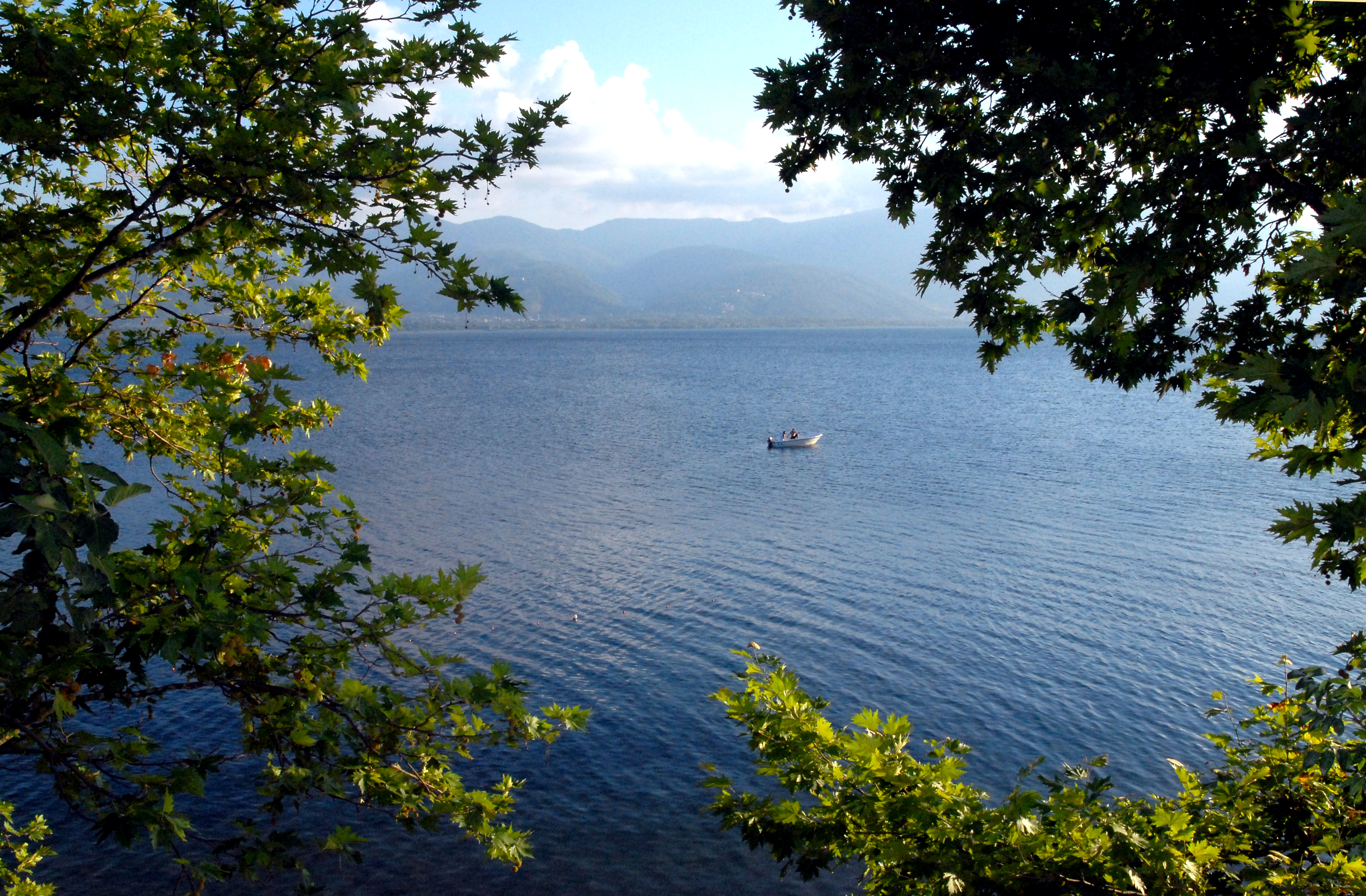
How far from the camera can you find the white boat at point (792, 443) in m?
70.4

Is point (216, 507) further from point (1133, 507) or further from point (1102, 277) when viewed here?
point (1133, 507)

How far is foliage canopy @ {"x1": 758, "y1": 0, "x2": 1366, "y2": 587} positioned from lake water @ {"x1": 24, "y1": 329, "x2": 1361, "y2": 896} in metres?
15.7

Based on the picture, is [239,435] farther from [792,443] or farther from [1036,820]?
[792,443]

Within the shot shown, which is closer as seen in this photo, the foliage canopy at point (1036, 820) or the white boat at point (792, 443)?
the foliage canopy at point (1036, 820)

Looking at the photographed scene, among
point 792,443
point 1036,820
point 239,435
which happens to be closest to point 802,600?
point 1036,820

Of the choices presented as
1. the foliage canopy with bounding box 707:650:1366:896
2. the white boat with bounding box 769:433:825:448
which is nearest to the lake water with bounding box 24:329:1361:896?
the white boat with bounding box 769:433:825:448

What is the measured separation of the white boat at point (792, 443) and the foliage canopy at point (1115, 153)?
200ft

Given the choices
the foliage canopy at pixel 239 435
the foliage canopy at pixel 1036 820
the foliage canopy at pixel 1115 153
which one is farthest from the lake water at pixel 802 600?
the foliage canopy at pixel 1115 153

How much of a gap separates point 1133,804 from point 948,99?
756 centimetres

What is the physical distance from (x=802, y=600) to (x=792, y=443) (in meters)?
36.2

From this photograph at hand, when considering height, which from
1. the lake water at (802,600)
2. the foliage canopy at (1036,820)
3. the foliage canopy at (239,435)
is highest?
the foliage canopy at (239,435)

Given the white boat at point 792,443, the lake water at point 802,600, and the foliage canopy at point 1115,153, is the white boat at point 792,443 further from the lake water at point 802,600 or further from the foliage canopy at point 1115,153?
the foliage canopy at point 1115,153

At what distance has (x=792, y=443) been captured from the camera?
232 feet

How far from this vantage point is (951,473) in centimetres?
6075
